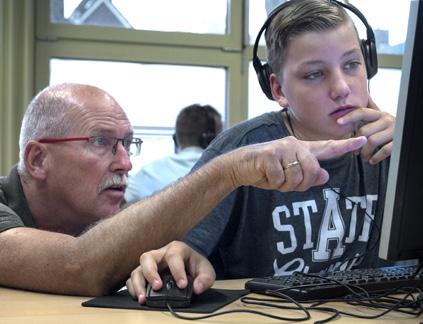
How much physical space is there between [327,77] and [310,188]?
0.26m

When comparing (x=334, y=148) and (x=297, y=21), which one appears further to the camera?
(x=297, y=21)

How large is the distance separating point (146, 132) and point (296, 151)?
8.13 ft

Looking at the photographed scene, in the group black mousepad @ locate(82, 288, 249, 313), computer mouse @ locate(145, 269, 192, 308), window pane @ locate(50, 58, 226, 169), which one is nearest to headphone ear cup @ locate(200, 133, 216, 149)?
window pane @ locate(50, 58, 226, 169)

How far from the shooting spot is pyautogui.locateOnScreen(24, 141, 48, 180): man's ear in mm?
1479

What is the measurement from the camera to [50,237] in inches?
41.7

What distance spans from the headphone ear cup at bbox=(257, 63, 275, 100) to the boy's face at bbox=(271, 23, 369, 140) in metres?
0.10

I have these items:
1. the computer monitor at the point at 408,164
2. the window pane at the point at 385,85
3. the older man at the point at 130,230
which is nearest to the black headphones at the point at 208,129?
the window pane at the point at 385,85

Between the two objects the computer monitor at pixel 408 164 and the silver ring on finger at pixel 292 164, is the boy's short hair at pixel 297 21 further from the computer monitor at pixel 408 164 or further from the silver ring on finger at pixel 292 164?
the computer monitor at pixel 408 164

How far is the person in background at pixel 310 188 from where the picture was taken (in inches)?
50.4

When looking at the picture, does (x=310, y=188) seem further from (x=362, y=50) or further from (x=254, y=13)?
(x=254, y=13)

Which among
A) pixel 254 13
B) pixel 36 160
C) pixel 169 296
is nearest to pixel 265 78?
pixel 36 160

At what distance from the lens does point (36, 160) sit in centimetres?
148

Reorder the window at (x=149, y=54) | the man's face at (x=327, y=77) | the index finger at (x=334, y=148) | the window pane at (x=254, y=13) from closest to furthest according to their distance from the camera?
1. the index finger at (x=334, y=148)
2. the man's face at (x=327, y=77)
3. the window at (x=149, y=54)
4. the window pane at (x=254, y=13)

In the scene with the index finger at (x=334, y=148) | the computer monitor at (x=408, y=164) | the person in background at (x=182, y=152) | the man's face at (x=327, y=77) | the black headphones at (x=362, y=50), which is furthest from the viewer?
the person in background at (x=182, y=152)
